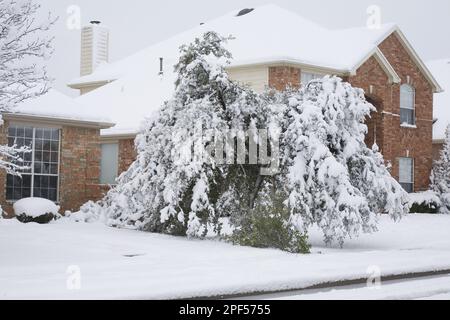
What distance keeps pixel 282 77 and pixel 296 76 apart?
1.85 ft

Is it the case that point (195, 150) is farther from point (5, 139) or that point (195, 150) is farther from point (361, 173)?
point (5, 139)

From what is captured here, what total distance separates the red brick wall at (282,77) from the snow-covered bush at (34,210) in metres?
9.57

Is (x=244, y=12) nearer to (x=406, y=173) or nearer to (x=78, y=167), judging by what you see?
(x=406, y=173)

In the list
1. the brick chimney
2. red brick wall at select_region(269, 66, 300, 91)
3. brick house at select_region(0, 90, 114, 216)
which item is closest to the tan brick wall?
red brick wall at select_region(269, 66, 300, 91)

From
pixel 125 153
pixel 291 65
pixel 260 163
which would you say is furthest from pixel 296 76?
pixel 260 163

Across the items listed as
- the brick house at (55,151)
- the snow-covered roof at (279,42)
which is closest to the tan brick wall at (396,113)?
the snow-covered roof at (279,42)

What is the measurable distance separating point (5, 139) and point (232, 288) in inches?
548

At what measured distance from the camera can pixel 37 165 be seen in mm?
23531

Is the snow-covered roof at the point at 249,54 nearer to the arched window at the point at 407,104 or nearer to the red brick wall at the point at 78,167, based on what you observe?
the arched window at the point at 407,104

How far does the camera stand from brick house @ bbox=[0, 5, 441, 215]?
90.9 ft

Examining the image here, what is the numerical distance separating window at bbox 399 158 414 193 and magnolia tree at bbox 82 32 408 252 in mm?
14095

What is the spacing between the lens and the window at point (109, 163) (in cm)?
2906
